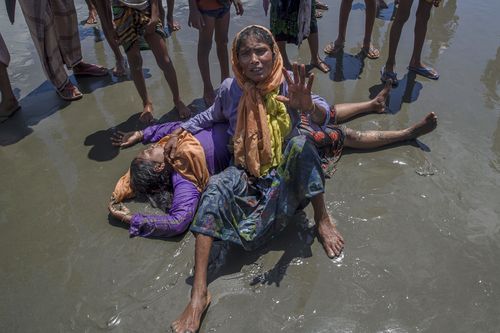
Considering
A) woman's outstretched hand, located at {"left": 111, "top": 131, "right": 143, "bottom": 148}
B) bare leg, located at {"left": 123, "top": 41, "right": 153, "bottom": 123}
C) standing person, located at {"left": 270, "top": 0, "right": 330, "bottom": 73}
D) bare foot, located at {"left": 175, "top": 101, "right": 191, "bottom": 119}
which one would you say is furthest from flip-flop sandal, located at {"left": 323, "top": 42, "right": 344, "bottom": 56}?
woman's outstretched hand, located at {"left": 111, "top": 131, "right": 143, "bottom": 148}

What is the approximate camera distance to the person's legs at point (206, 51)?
3.45m

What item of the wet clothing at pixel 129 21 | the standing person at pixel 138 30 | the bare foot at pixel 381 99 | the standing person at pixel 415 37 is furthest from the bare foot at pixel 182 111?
the standing person at pixel 415 37

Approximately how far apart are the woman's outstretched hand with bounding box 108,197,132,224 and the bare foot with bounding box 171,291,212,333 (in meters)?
0.84

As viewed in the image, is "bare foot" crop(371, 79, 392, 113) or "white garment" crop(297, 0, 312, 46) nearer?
"bare foot" crop(371, 79, 392, 113)

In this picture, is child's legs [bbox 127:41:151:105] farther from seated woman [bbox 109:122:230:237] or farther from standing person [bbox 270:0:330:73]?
standing person [bbox 270:0:330:73]

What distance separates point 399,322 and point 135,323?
52.3 inches

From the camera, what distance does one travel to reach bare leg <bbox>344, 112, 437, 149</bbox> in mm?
3018

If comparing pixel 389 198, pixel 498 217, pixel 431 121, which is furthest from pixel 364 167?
pixel 498 217

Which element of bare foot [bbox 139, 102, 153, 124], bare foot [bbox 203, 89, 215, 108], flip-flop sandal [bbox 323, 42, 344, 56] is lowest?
bare foot [bbox 139, 102, 153, 124]

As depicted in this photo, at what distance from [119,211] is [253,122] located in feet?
3.61

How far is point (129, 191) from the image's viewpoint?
281cm

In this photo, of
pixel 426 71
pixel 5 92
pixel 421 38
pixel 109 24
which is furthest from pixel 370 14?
pixel 5 92

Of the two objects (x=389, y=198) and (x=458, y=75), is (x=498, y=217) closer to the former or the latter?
(x=389, y=198)

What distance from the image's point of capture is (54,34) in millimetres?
4020
